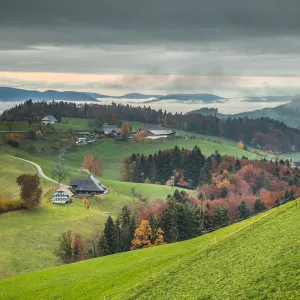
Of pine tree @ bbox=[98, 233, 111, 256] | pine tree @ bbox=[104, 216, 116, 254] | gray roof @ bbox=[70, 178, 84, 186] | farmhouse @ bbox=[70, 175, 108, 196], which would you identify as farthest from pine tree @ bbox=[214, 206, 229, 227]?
gray roof @ bbox=[70, 178, 84, 186]

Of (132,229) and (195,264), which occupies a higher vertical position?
(195,264)

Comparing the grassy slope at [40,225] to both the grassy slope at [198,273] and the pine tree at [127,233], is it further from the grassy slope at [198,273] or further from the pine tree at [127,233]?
the grassy slope at [198,273]

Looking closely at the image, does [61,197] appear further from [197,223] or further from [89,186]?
[197,223]

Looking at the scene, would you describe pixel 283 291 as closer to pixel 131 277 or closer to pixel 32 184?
pixel 131 277

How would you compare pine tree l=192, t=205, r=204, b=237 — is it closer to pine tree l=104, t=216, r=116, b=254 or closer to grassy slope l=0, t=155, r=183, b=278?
pine tree l=104, t=216, r=116, b=254

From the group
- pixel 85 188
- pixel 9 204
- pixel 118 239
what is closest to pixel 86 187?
pixel 85 188

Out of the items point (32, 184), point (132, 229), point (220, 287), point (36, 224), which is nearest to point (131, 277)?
point (220, 287)
